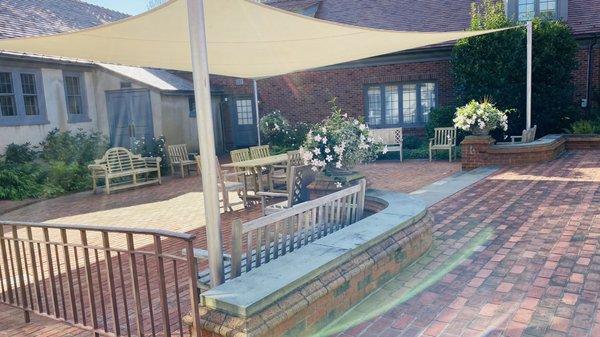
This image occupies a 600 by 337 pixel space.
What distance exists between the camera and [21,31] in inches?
527

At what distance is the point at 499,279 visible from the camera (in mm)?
4000

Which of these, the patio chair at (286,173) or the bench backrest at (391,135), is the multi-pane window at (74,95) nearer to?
the patio chair at (286,173)

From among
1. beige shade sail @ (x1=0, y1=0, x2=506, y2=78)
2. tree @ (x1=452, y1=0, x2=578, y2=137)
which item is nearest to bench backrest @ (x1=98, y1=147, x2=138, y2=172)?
beige shade sail @ (x1=0, y1=0, x2=506, y2=78)

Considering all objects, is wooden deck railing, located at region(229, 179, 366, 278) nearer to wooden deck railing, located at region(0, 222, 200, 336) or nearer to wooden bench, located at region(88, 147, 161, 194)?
wooden deck railing, located at region(0, 222, 200, 336)

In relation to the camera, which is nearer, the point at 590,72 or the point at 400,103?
the point at 590,72

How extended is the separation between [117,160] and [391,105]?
10.0m

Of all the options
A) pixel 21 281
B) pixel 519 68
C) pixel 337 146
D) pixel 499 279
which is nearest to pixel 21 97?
pixel 21 281

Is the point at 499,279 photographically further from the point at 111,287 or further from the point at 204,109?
the point at 111,287

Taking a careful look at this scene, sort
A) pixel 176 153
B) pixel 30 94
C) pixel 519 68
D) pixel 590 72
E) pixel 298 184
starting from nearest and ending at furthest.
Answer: pixel 298 184, pixel 519 68, pixel 30 94, pixel 176 153, pixel 590 72

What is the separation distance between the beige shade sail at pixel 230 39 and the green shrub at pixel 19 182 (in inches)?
243

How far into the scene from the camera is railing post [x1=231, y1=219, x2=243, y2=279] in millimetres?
2912

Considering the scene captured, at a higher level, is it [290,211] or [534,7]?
[534,7]

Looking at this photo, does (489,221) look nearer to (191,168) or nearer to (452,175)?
(452,175)

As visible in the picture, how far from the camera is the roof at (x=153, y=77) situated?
14.8 metres
